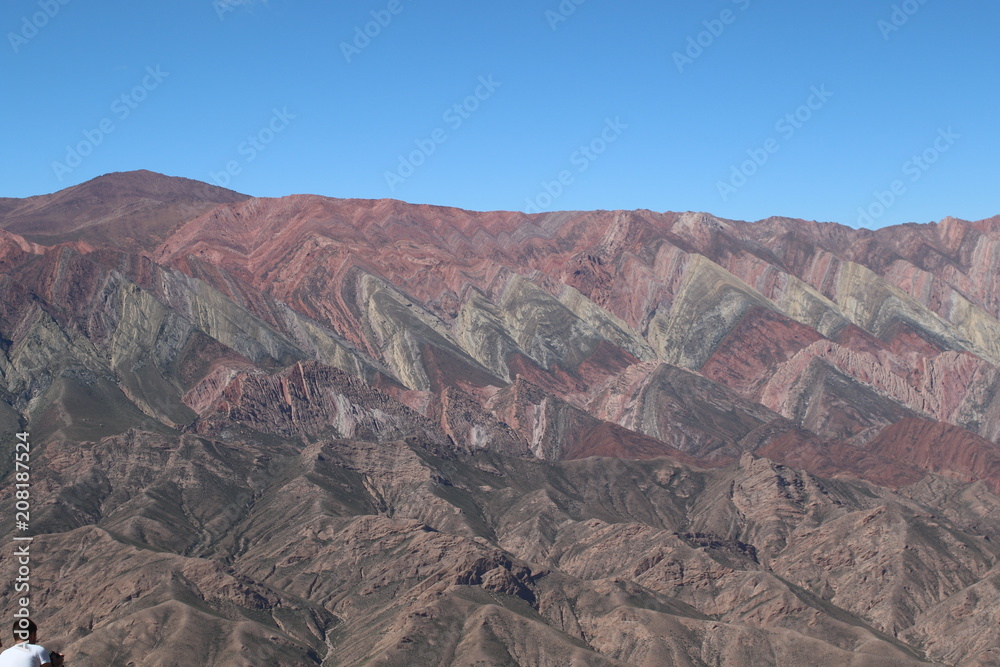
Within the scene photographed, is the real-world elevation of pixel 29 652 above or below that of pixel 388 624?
above

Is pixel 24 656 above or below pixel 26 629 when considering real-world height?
below

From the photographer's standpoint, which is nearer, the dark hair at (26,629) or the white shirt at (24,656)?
the white shirt at (24,656)

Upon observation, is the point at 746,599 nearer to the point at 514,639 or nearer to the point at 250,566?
the point at 514,639

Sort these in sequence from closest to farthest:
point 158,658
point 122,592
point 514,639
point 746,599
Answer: point 158,658 < point 514,639 < point 122,592 < point 746,599

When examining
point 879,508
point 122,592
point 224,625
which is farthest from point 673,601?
point 122,592

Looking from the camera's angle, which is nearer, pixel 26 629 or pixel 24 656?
pixel 24 656

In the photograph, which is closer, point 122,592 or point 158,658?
point 158,658

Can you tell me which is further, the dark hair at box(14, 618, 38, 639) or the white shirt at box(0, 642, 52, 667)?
the dark hair at box(14, 618, 38, 639)

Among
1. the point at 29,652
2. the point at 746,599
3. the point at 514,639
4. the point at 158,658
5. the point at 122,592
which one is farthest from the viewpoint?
the point at 746,599
